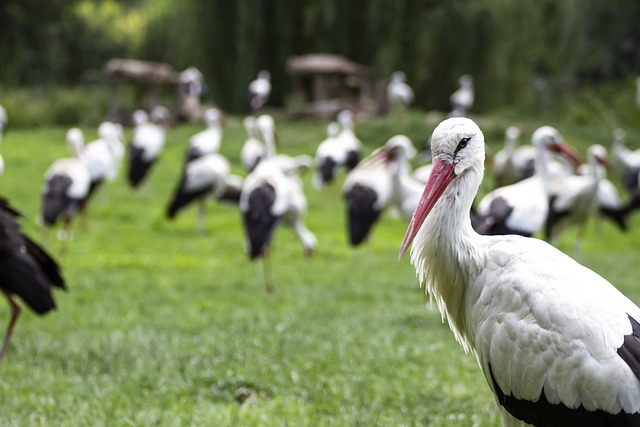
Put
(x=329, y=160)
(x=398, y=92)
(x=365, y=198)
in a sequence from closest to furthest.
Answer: (x=365, y=198) < (x=329, y=160) < (x=398, y=92)

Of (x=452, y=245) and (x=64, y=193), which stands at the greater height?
(x=452, y=245)

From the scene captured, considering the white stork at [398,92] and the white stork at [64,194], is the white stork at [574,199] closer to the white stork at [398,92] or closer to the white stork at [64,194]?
the white stork at [64,194]

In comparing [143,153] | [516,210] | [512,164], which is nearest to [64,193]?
[143,153]

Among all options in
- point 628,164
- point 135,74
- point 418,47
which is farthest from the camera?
point 135,74

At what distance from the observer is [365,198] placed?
9.76 meters

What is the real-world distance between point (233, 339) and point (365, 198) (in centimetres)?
399

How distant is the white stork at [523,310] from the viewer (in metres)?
3.00

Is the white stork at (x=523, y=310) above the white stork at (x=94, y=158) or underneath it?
above

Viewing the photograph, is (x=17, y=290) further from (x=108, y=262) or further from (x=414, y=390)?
(x=108, y=262)

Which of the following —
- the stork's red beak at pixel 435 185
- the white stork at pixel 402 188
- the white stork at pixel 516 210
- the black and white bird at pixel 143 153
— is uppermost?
the stork's red beak at pixel 435 185

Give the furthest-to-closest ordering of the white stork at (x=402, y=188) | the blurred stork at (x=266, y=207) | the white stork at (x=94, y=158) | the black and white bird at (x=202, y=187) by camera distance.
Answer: the white stork at (x=94, y=158) < the black and white bird at (x=202, y=187) < the white stork at (x=402, y=188) < the blurred stork at (x=266, y=207)

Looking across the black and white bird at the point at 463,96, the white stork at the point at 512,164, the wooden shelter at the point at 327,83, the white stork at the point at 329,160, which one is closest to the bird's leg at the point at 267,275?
the white stork at the point at 512,164

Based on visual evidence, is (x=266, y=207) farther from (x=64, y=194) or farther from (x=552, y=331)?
(x=552, y=331)

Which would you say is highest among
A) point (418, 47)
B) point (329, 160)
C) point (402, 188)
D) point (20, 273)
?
point (20, 273)
